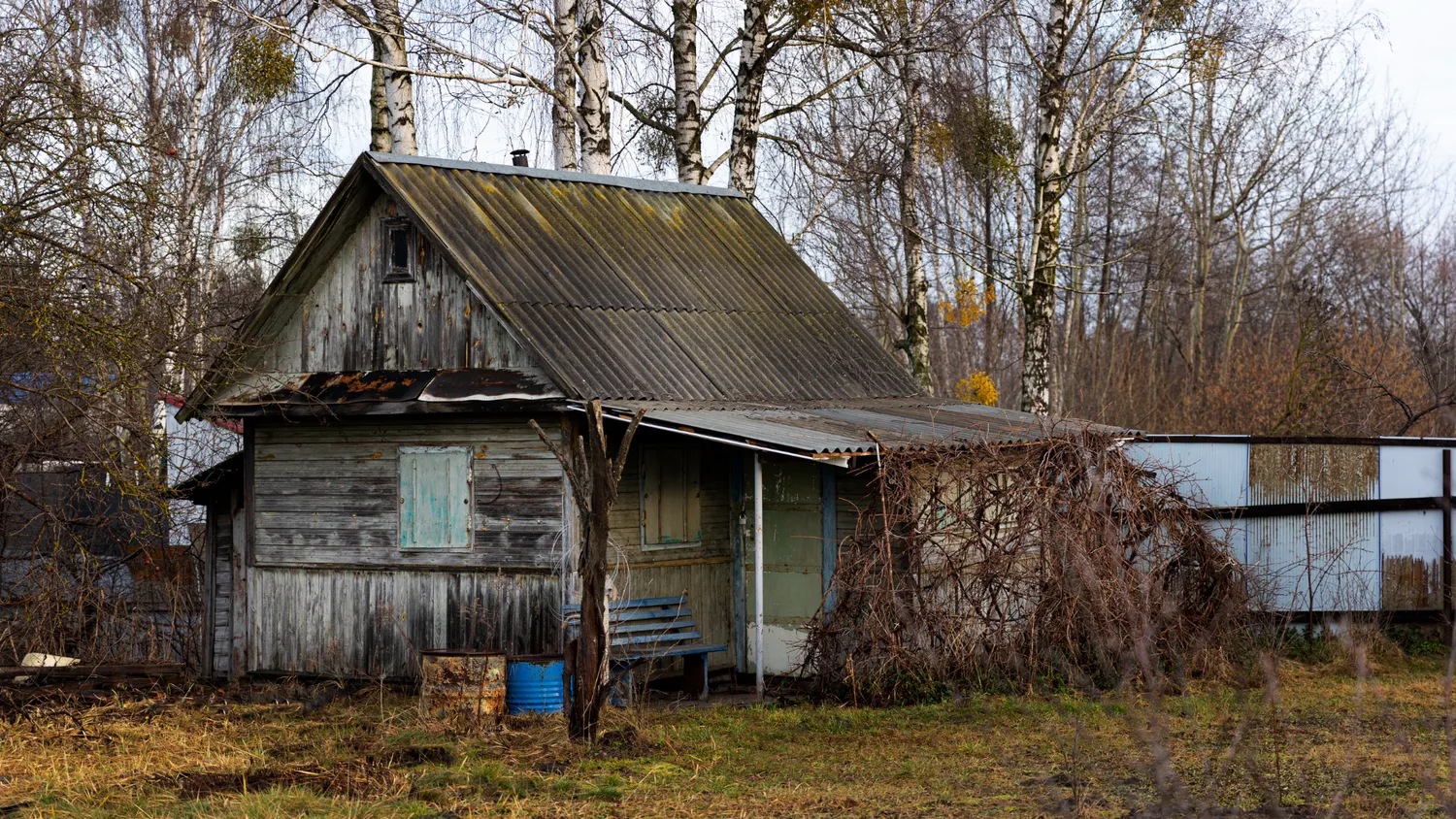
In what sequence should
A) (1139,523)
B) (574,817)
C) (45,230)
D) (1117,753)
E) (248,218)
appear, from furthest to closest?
(248,218) → (1139,523) → (45,230) → (1117,753) → (574,817)

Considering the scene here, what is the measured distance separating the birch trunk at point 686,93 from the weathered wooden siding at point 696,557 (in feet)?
19.1

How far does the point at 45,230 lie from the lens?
11.4 metres

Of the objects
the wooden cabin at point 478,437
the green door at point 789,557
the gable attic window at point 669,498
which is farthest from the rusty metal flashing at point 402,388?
the green door at point 789,557

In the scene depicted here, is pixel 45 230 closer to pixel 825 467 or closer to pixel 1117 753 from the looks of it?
pixel 825 467

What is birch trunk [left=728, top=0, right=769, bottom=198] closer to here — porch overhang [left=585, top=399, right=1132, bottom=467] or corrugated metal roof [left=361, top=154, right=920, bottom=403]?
corrugated metal roof [left=361, top=154, right=920, bottom=403]

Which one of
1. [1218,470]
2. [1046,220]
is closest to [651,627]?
[1218,470]

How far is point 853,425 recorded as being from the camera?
12680 mm

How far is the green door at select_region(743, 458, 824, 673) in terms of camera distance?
13.1 metres

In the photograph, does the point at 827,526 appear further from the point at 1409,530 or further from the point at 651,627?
the point at 1409,530

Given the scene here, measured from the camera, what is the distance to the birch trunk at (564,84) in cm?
1776

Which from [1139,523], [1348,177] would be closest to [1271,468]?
[1139,523]

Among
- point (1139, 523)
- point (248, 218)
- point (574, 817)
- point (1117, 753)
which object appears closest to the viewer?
point (574, 817)

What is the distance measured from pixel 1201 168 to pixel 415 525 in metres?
28.7

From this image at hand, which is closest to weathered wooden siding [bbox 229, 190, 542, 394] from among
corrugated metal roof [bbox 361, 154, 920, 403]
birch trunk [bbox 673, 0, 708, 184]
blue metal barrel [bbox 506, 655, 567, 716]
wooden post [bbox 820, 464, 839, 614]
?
corrugated metal roof [bbox 361, 154, 920, 403]
